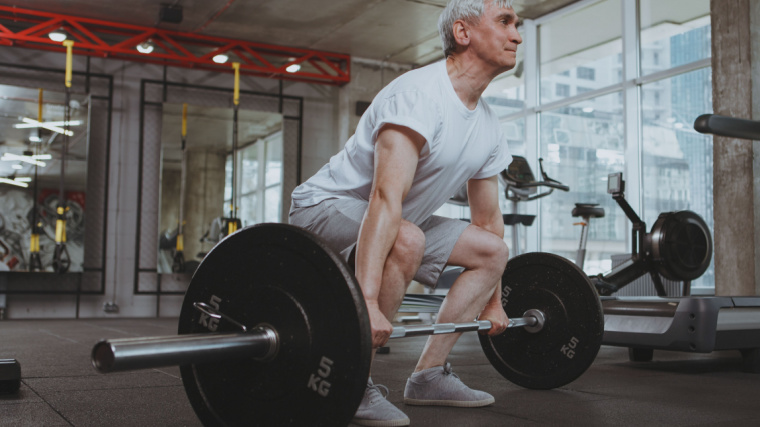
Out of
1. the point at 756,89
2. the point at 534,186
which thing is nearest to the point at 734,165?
the point at 756,89

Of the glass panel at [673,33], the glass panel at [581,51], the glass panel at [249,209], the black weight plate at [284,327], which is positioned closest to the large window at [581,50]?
the glass panel at [581,51]

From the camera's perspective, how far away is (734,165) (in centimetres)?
420

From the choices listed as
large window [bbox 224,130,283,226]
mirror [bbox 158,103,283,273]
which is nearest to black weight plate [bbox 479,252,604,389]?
mirror [bbox 158,103,283,273]

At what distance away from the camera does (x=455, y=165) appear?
6.23 feet

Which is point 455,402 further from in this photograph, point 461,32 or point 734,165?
point 734,165

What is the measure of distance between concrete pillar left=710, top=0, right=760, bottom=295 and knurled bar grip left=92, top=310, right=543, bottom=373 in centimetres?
331

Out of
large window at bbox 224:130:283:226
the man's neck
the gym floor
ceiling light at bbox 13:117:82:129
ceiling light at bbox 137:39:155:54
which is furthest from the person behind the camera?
large window at bbox 224:130:283:226

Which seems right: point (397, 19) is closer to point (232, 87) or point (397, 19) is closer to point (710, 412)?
point (232, 87)

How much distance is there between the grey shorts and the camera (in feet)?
5.98

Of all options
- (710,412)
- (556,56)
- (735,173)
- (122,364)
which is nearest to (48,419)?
(122,364)

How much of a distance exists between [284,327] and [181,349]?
203 mm

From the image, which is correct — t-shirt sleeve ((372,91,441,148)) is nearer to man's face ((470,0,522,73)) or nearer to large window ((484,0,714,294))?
man's face ((470,0,522,73))

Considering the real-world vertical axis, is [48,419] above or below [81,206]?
below

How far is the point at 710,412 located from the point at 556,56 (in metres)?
5.71
